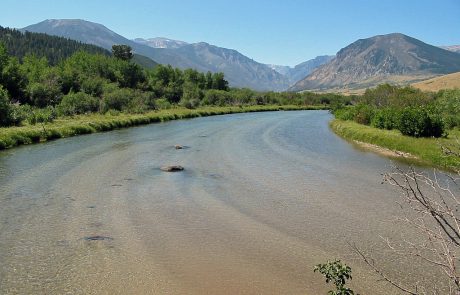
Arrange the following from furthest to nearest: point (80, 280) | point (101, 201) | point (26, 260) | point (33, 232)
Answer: point (101, 201)
point (33, 232)
point (26, 260)
point (80, 280)

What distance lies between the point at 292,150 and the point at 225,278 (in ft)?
98.1

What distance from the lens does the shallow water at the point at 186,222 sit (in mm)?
13320

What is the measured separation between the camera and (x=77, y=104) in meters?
72.9

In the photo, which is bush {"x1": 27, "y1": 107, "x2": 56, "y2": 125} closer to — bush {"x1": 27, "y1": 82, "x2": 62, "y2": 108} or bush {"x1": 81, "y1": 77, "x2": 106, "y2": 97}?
bush {"x1": 27, "y1": 82, "x2": 62, "y2": 108}

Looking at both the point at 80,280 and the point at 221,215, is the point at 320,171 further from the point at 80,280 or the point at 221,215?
the point at 80,280

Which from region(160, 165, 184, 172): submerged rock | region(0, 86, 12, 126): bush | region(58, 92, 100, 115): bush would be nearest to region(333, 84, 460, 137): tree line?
region(160, 165, 184, 172): submerged rock

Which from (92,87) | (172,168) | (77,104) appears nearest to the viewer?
(172,168)

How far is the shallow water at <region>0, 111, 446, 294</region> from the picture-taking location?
1332cm

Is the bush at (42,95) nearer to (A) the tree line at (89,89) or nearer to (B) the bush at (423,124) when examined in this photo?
(A) the tree line at (89,89)

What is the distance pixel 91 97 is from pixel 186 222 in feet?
214

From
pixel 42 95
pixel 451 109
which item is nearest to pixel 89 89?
pixel 42 95

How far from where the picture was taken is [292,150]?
139ft

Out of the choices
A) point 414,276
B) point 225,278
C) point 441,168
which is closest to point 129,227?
point 225,278

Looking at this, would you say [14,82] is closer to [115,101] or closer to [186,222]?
[115,101]
